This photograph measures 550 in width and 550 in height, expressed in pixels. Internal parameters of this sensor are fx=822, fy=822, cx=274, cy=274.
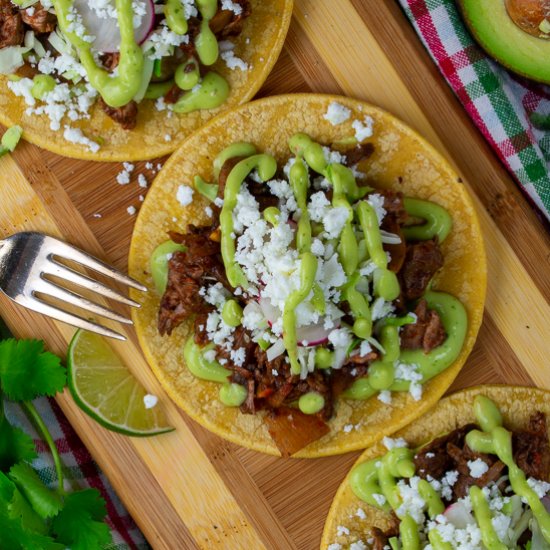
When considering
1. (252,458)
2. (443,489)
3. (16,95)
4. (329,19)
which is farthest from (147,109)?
(443,489)

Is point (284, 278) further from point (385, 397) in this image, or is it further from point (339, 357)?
point (385, 397)

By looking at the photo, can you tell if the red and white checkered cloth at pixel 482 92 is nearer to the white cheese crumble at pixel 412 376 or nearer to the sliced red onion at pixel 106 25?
the white cheese crumble at pixel 412 376

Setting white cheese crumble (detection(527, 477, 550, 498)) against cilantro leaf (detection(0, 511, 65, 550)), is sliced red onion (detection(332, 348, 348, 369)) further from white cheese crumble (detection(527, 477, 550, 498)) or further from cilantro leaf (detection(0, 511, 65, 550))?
cilantro leaf (detection(0, 511, 65, 550))

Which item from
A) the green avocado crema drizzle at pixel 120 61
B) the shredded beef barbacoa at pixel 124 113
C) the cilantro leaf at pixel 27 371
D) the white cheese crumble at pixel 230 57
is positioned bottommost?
the cilantro leaf at pixel 27 371

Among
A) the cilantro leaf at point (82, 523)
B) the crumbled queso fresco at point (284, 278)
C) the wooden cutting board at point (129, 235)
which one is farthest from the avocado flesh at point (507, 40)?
the cilantro leaf at point (82, 523)

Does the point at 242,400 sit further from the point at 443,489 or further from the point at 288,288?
the point at 443,489
